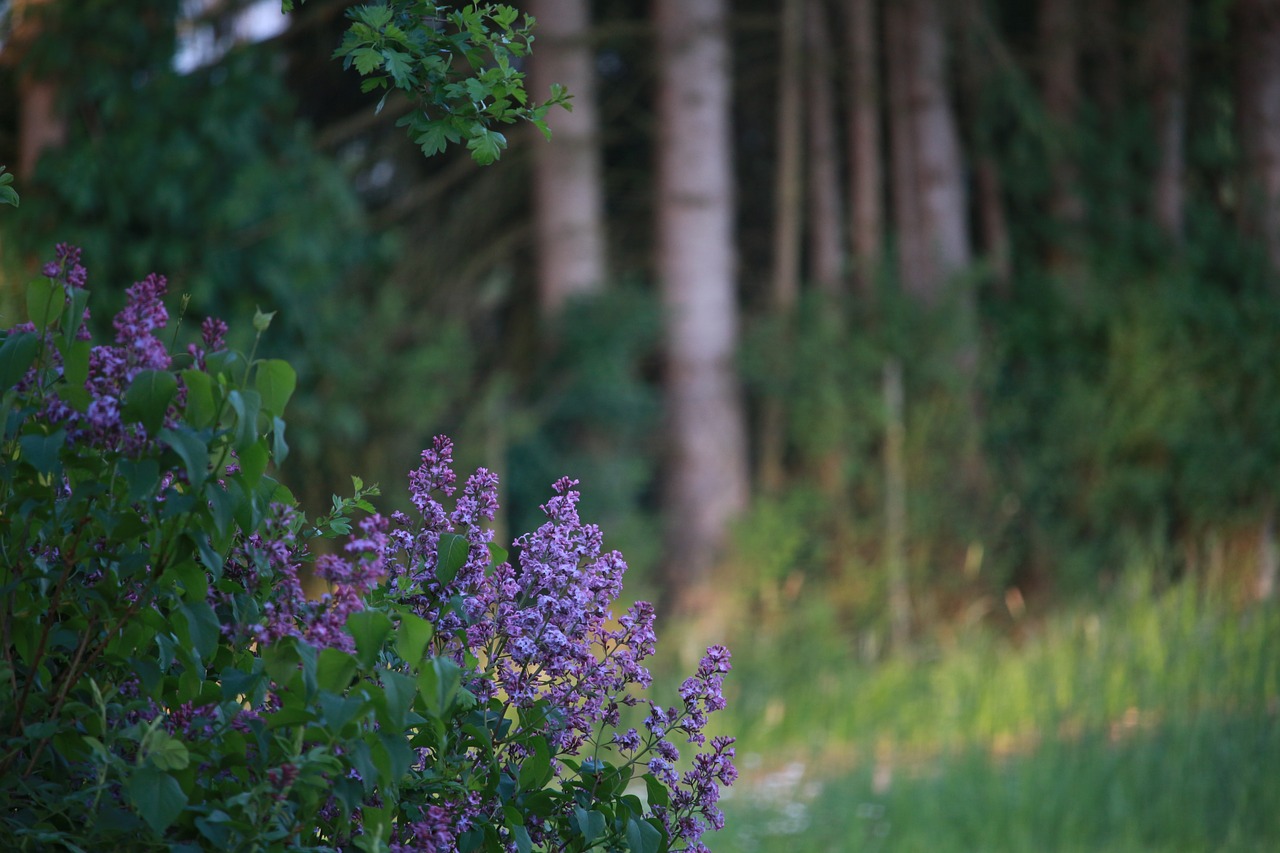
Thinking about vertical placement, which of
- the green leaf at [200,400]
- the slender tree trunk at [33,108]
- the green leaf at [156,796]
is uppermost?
the slender tree trunk at [33,108]

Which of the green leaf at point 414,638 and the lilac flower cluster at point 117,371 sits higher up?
the lilac flower cluster at point 117,371

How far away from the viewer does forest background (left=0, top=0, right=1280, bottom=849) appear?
4980mm

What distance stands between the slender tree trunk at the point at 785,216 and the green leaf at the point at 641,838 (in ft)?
18.2

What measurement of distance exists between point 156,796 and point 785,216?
21.4ft

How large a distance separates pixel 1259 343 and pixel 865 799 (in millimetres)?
4236

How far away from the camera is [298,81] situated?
270 inches

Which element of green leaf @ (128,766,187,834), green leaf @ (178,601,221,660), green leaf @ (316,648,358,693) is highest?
green leaf @ (178,601,221,660)

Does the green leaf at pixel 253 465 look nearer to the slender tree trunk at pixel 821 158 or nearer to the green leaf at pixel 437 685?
the green leaf at pixel 437 685

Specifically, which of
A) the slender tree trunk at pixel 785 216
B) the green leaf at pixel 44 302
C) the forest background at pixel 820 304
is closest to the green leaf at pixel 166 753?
the green leaf at pixel 44 302

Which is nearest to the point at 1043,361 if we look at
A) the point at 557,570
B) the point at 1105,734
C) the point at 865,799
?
the point at 1105,734

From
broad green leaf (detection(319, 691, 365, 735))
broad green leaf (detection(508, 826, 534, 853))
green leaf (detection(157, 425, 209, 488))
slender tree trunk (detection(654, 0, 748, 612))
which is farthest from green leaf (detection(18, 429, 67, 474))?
slender tree trunk (detection(654, 0, 748, 612))

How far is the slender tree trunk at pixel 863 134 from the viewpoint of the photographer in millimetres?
7398

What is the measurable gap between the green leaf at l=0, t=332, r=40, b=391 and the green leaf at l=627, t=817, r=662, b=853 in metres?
0.79

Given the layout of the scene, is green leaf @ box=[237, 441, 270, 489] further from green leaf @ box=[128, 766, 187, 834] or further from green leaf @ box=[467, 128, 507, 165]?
green leaf @ box=[467, 128, 507, 165]
